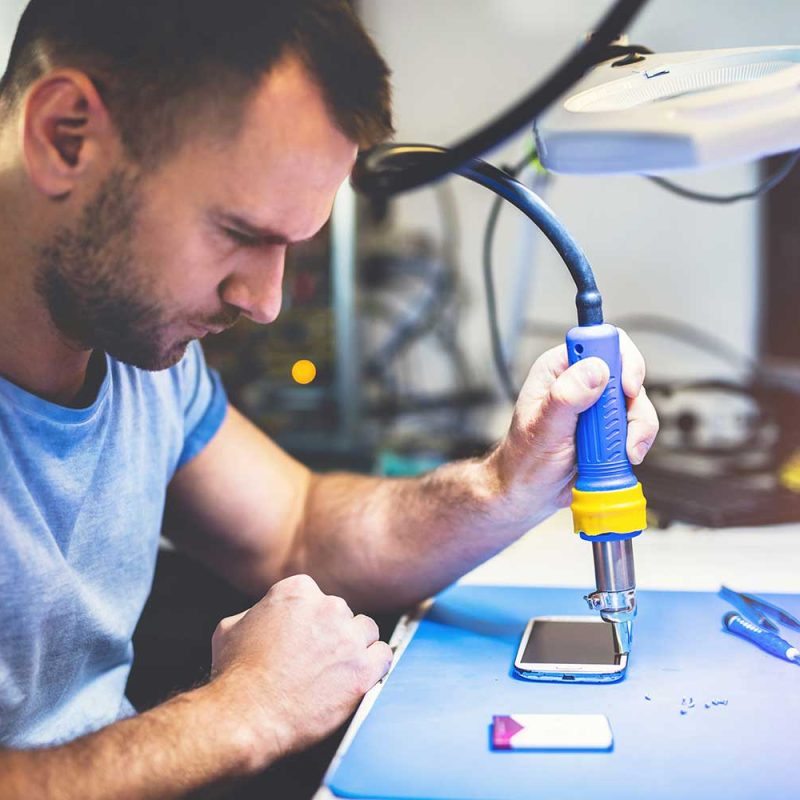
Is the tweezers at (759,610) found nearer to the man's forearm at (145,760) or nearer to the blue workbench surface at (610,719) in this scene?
the blue workbench surface at (610,719)

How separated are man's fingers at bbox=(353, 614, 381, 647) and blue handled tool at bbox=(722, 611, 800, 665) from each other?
0.28 metres

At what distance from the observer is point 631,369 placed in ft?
2.33

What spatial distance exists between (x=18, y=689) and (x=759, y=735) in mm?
533

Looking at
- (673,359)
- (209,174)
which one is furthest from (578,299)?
(673,359)

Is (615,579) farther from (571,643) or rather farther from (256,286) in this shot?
(256,286)

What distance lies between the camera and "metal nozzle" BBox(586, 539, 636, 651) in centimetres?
63

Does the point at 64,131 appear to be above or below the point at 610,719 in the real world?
above

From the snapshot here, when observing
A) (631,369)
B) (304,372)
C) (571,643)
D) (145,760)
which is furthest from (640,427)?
(304,372)

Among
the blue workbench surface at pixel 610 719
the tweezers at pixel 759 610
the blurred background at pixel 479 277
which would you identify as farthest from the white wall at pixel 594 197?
the blue workbench surface at pixel 610 719

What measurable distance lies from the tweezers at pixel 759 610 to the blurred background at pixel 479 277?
105cm

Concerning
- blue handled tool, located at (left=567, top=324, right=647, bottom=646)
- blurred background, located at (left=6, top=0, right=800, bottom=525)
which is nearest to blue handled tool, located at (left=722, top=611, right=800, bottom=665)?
blue handled tool, located at (left=567, top=324, right=647, bottom=646)

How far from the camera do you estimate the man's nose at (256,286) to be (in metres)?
0.70

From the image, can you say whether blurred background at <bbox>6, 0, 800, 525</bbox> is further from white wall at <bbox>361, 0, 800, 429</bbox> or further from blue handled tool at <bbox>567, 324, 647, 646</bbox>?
blue handled tool at <bbox>567, 324, 647, 646</bbox>

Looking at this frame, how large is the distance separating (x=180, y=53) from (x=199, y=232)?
0.12m
